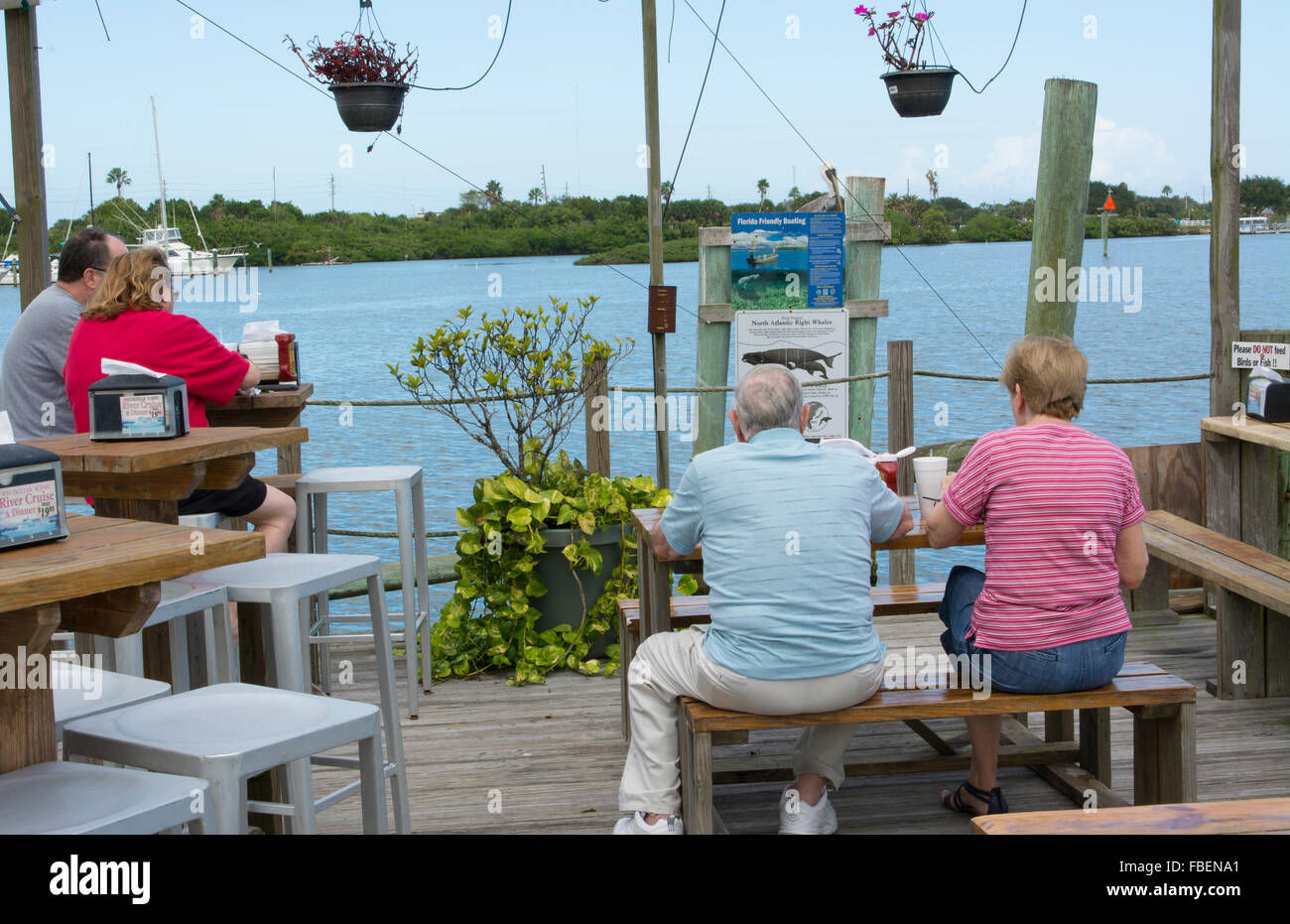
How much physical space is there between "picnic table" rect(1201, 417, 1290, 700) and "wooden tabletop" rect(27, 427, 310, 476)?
3042 mm

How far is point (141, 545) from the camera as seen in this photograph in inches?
78.7

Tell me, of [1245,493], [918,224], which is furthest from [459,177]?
[918,224]

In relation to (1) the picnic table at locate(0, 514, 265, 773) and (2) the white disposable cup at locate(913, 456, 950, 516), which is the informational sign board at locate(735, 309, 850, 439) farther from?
(1) the picnic table at locate(0, 514, 265, 773)

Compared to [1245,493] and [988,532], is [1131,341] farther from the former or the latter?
[988,532]

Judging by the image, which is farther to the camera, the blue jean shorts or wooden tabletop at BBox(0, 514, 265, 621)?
the blue jean shorts

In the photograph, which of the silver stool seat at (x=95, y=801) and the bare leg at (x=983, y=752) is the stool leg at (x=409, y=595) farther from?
the silver stool seat at (x=95, y=801)

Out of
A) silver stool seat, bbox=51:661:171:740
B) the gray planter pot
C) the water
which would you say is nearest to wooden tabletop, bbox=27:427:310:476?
silver stool seat, bbox=51:661:171:740

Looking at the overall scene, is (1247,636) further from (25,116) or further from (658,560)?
(25,116)

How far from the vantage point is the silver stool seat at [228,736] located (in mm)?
2000

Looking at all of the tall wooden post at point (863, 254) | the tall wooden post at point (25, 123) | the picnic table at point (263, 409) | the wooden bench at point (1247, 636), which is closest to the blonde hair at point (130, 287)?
the picnic table at point (263, 409)

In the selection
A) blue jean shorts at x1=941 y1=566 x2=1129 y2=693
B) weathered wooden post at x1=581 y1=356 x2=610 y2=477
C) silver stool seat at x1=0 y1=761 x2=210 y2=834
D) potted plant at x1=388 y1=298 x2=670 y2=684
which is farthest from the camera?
weathered wooden post at x1=581 y1=356 x2=610 y2=477

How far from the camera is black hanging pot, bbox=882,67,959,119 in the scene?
17.6 feet

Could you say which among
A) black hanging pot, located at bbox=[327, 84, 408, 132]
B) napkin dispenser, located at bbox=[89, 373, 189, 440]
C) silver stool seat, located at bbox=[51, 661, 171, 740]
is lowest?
silver stool seat, located at bbox=[51, 661, 171, 740]

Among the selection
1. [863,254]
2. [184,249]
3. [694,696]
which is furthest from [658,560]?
[184,249]
